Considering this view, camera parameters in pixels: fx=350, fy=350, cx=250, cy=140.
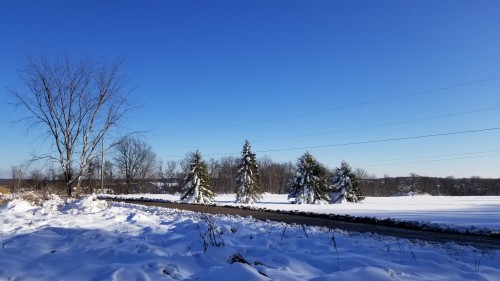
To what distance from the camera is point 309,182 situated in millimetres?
42406

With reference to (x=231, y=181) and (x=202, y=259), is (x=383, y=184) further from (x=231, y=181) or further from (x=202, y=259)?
(x=202, y=259)

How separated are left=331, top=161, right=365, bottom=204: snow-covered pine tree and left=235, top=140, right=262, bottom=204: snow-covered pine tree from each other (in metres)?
10.7

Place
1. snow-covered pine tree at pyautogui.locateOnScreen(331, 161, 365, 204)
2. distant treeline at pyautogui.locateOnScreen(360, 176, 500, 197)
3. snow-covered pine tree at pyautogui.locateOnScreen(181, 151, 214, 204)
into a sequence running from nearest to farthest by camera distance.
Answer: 1. snow-covered pine tree at pyautogui.locateOnScreen(181, 151, 214, 204)
2. snow-covered pine tree at pyautogui.locateOnScreen(331, 161, 365, 204)
3. distant treeline at pyautogui.locateOnScreen(360, 176, 500, 197)

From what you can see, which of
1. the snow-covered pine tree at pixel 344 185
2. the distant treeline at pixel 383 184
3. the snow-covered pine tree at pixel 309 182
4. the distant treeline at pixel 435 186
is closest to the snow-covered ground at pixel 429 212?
the snow-covered pine tree at pixel 309 182

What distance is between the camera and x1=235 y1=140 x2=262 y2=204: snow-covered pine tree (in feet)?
137

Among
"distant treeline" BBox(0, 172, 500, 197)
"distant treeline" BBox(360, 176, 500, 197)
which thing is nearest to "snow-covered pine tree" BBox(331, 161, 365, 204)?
"distant treeline" BBox(0, 172, 500, 197)

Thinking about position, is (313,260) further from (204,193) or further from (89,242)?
(204,193)

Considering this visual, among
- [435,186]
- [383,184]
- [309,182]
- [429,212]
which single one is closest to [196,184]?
[309,182]

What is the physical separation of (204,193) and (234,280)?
36.1 metres

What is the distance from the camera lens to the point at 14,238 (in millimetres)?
6484

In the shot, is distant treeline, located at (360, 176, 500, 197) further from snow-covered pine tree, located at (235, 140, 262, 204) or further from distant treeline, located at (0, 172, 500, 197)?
snow-covered pine tree, located at (235, 140, 262, 204)

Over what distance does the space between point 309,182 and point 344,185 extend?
21.8 ft

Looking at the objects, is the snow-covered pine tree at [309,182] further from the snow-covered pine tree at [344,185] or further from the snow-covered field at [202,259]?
the snow-covered field at [202,259]

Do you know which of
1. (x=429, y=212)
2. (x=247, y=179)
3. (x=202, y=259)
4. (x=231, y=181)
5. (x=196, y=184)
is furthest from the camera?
(x=231, y=181)
